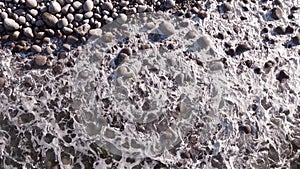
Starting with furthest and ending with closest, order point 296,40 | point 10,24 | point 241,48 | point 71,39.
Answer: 1. point 296,40
2. point 241,48
3. point 71,39
4. point 10,24

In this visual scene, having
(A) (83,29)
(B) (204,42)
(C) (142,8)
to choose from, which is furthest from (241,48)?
(A) (83,29)

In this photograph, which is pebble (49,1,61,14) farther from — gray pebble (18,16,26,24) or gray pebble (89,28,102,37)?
gray pebble (89,28,102,37)

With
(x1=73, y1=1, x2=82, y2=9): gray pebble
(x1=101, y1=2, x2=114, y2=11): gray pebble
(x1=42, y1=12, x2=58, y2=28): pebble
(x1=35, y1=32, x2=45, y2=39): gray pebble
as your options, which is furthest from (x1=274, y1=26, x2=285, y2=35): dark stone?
(x1=35, y1=32, x2=45, y2=39): gray pebble

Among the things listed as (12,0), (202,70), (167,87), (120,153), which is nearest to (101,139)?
(120,153)

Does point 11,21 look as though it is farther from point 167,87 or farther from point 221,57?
point 221,57

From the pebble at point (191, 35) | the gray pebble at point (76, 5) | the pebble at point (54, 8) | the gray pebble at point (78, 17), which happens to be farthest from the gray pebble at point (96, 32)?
the pebble at point (191, 35)

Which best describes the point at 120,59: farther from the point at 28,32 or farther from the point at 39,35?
the point at 28,32
